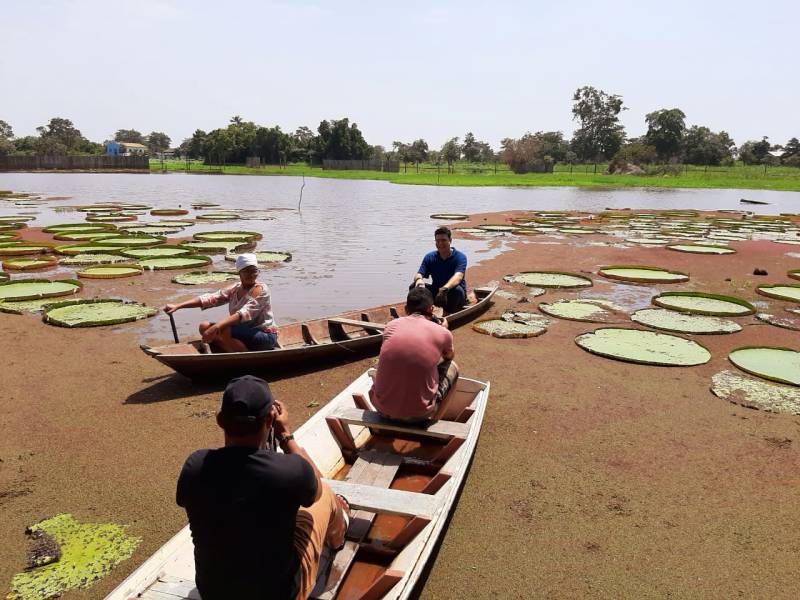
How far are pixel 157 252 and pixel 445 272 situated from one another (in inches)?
364

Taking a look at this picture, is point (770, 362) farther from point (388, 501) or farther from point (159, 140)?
point (159, 140)

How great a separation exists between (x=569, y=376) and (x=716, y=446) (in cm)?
193

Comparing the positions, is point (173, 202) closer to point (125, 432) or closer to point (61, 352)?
point (61, 352)

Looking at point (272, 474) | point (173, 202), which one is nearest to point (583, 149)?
point (173, 202)

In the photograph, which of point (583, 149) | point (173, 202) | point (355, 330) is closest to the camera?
point (355, 330)

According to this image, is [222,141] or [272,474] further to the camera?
[222,141]

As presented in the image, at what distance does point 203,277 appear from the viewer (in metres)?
11.8

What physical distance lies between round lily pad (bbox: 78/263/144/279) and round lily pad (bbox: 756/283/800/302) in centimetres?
1272

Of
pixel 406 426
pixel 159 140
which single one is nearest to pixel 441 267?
pixel 406 426

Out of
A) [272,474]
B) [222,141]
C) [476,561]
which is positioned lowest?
[476,561]

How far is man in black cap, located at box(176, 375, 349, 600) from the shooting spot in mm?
2293

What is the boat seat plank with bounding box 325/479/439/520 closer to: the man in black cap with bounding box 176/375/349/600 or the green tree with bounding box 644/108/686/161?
the man in black cap with bounding box 176/375/349/600

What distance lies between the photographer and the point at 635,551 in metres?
3.71

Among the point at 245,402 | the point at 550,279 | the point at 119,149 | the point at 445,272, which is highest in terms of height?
the point at 119,149
